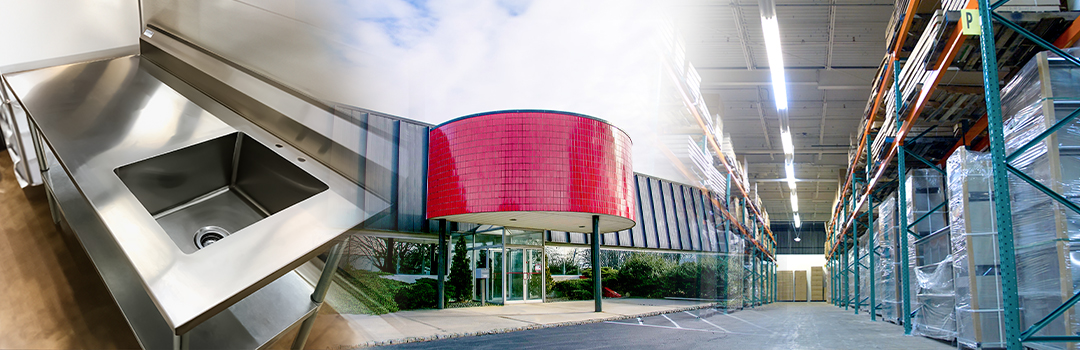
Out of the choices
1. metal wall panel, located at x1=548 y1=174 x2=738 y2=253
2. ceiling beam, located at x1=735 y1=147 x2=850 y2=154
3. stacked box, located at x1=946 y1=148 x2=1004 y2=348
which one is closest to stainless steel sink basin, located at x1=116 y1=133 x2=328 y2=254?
stacked box, located at x1=946 y1=148 x2=1004 y2=348

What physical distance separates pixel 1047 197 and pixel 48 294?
4.25 meters

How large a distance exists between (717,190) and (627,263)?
110 inches

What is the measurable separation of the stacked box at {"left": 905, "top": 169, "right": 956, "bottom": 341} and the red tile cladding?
A: 356 centimetres

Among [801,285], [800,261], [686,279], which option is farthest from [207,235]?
[800,261]

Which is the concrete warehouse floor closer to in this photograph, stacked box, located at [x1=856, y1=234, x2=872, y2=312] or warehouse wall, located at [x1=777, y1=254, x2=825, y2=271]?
stacked box, located at [x1=856, y1=234, x2=872, y2=312]

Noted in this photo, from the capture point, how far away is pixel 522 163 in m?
6.95

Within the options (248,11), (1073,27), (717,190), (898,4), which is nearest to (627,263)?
(717,190)

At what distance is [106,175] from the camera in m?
0.77

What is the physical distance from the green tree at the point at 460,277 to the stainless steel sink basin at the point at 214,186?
7455 mm

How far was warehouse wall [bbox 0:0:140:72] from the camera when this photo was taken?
100 cm

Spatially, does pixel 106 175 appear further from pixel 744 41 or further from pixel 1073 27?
pixel 744 41

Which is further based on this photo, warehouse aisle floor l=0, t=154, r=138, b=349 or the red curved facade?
the red curved facade

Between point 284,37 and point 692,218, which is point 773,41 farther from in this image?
point 692,218

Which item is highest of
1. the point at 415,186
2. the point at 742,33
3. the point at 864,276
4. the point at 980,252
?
the point at 742,33
